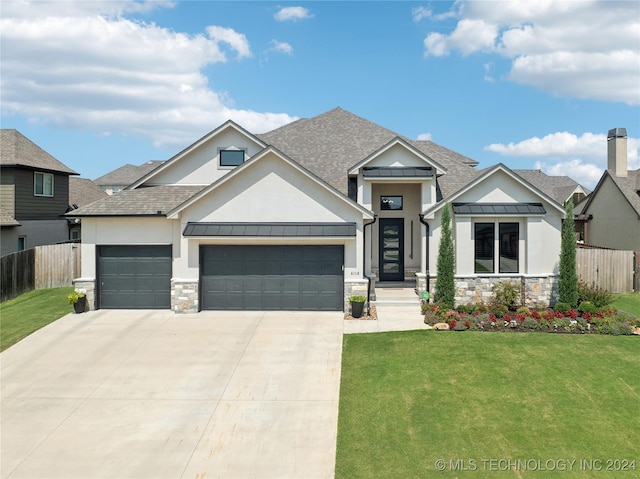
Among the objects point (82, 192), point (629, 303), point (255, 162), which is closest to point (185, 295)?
point (255, 162)

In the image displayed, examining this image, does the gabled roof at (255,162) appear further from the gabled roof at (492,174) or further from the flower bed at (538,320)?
the flower bed at (538,320)

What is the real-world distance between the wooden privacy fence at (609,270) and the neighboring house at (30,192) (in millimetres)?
26308

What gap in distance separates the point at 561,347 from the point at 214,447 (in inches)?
379

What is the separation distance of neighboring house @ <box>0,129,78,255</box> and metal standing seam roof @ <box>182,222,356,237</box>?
11825 mm

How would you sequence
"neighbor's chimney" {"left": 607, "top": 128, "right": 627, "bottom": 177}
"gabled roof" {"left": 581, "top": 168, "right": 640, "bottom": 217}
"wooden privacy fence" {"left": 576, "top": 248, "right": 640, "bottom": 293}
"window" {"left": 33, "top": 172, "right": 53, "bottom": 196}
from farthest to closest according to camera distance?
"neighbor's chimney" {"left": 607, "top": 128, "right": 627, "bottom": 177}, "gabled roof" {"left": 581, "top": 168, "right": 640, "bottom": 217}, "window" {"left": 33, "top": 172, "right": 53, "bottom": 196}, "wooden privacy fence" {"left": 576, "top": 248, "right": 640, "bottom": 293}

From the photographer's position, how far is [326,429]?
802 centimetres

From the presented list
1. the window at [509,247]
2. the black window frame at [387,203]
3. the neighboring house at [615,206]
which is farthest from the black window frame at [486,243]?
the neighboring house at [615,206]

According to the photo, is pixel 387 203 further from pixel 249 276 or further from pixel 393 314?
pixel 249 276

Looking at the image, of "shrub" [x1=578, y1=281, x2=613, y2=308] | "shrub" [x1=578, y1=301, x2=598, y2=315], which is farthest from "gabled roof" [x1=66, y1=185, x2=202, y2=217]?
"shrub" [x1=578, y1=281, x2=613, y2=308]

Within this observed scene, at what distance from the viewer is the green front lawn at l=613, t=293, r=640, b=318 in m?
15.9

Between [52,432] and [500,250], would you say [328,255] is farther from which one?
[52,432]

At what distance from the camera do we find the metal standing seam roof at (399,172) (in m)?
16.5

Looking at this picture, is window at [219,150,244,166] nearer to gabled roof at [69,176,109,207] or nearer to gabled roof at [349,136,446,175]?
gabled roof at [349,136,446,175]

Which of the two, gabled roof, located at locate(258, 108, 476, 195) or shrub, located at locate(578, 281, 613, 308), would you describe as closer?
shrub, located at locate(578, 281, 613, 308)
